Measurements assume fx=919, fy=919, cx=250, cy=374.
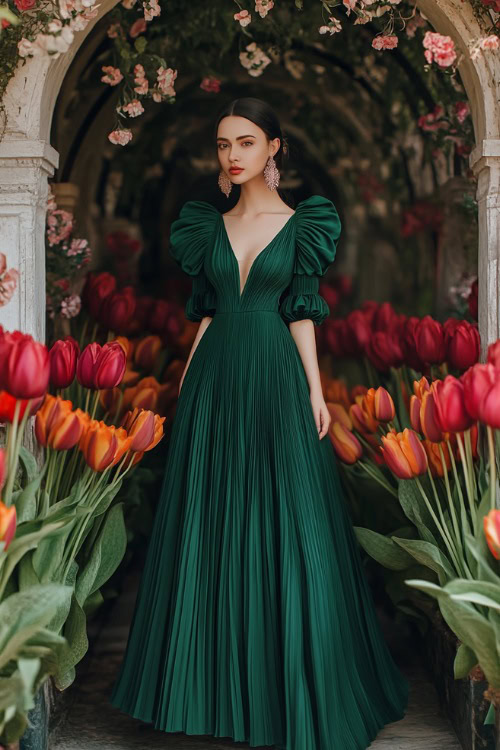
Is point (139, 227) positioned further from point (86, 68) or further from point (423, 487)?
point (423, 487)

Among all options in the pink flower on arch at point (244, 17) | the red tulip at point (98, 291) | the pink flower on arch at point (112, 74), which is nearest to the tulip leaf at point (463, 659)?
the red tulip at point (98, 291)

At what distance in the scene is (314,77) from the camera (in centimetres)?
651

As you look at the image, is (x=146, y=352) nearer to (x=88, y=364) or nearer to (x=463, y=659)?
(x=88, y=364)

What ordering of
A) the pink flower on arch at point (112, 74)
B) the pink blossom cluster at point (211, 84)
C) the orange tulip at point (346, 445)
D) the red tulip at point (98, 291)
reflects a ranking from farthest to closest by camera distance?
the pink blossom cluster at point (211, 84) < the red tulip at point (98, 291) < the pink flower on arch at point (112, 74) < the orange tulip at point (346, 445)

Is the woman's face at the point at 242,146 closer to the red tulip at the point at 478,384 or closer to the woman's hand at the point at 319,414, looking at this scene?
the woman's hand at the point at 319,414

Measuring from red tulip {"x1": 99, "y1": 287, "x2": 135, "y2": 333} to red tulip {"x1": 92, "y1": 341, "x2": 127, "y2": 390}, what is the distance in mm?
910

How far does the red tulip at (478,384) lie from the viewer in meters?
2.51

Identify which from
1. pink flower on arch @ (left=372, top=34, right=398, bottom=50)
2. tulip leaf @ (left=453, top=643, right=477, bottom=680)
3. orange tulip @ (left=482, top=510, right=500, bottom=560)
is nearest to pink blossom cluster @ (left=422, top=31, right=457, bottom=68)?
pink flower on arch @ (left=372, top=34, right=398, bottom=50)

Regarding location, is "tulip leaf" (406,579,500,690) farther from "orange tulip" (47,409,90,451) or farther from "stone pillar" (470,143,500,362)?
"orange tulip" (47,409,90,451)

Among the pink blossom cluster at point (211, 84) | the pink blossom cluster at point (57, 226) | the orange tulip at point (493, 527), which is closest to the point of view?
the orange tulip at point (493, 527)

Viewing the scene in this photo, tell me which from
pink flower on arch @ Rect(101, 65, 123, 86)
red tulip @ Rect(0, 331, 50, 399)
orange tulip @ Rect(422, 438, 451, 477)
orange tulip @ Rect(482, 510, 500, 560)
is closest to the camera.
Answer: orange tulip @ Rect(482, 510, 500, 560)

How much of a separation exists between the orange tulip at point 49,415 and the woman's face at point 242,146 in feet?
3.22

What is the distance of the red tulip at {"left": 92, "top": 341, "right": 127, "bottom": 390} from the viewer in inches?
120

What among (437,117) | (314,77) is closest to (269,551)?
(437,117)
